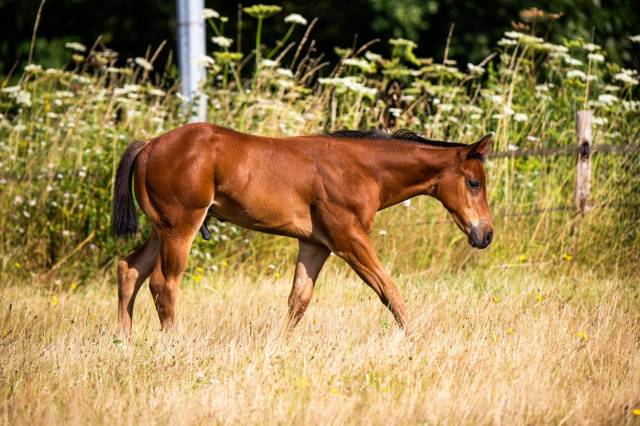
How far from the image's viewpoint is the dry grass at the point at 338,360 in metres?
5.21

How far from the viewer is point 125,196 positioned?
23.5 feet

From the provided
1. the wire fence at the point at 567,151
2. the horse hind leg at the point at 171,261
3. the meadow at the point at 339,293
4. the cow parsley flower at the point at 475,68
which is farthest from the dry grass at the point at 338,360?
the cow parsley flower at the point at 475,68

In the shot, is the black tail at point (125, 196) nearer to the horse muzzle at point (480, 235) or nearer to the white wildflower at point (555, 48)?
the horse muzzle at point (480, 235)

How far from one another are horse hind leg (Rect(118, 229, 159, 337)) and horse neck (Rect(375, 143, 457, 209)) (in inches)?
66.5

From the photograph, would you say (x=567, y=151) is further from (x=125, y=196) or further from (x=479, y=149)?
(x=125, y=196)

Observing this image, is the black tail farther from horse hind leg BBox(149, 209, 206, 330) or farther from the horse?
horse hind leg BBox(149, 209, 206, 330)

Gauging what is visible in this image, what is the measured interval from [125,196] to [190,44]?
3.85 m

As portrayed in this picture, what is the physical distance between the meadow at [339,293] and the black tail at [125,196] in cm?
74

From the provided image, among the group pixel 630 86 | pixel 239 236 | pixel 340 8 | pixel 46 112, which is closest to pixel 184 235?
pixel 239 236

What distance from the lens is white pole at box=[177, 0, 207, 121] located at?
10508mm

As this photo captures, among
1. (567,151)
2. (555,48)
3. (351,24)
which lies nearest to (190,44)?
(555,48)

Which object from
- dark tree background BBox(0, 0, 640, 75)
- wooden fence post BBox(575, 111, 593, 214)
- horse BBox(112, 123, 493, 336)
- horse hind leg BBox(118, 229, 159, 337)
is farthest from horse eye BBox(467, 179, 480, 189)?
dark tree background BBox(0, 0, 640, 75)

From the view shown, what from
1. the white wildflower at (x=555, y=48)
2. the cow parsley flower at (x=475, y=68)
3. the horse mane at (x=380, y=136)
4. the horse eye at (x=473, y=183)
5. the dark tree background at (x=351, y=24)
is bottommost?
the dark tree background at (x=351, y=24)

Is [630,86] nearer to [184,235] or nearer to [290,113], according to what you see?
[290,113]
